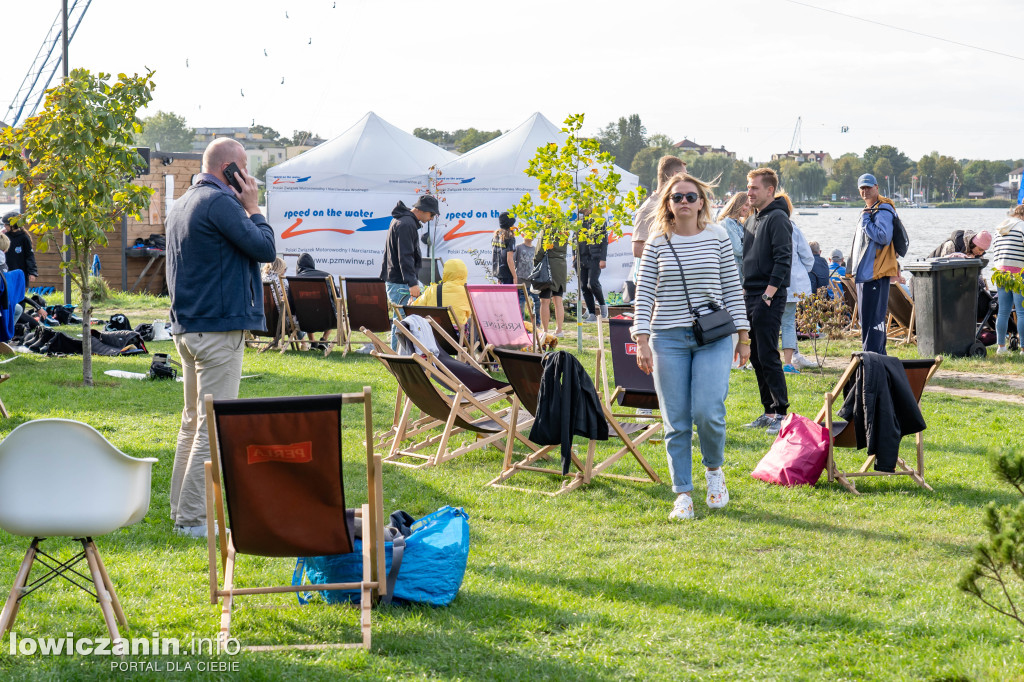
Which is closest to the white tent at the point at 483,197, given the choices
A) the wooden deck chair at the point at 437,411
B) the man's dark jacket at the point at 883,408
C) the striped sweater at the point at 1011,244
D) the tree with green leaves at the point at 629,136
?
the striped sweater at the point at 1011,244

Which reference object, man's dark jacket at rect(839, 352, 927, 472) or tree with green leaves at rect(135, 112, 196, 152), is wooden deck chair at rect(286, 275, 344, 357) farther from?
tree with green leaves at rect(135, 112, 196, 152)

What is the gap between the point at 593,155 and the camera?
1012 centimetres

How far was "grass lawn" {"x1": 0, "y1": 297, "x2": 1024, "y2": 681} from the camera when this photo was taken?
3.18m

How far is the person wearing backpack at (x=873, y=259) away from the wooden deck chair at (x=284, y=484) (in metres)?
6.50

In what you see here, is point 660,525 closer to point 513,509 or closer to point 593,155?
point 513,509

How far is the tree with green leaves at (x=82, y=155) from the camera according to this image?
851cm

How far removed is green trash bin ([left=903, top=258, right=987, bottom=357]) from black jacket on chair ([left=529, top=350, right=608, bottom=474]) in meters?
6.88

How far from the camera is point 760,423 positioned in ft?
23.5

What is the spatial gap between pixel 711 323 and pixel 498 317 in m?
5.23

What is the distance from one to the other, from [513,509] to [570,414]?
0.59m

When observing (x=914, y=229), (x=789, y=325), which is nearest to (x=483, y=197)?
(x=789, y=325)

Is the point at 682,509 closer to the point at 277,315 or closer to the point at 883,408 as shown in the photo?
the point at 883,408

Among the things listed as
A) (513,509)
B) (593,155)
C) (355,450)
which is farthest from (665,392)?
(593,155)

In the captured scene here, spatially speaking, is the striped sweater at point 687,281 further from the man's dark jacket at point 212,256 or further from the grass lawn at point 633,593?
the man's dark jacket at point 212,256
